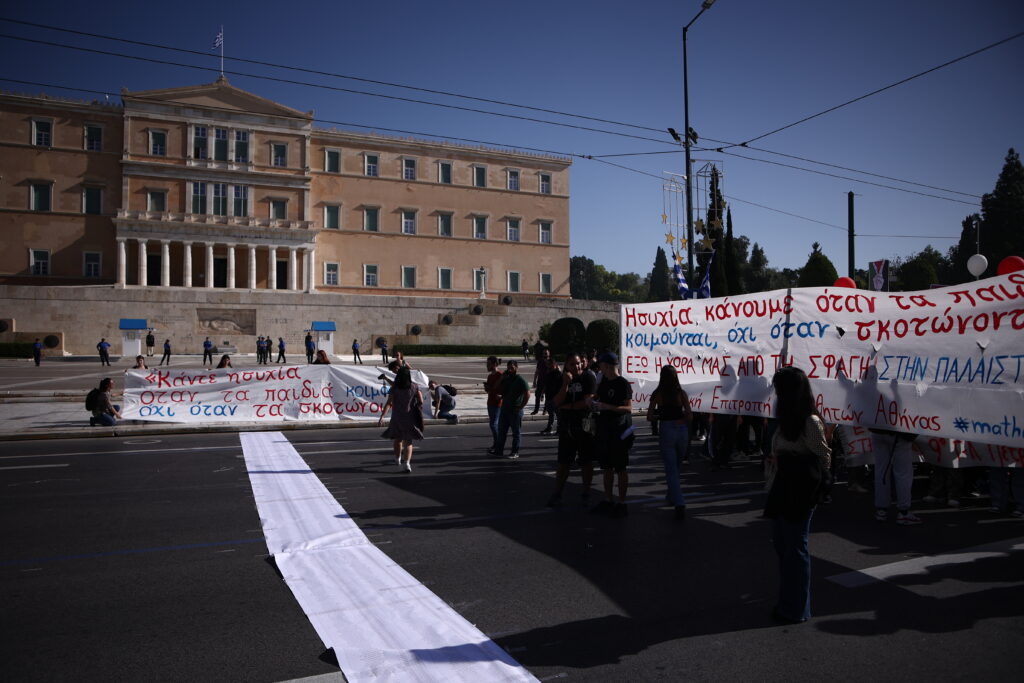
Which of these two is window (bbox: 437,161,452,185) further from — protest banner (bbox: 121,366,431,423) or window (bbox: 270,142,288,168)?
protest banner (bbox: 121,366,431,423)

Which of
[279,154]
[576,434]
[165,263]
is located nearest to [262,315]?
[165,263]

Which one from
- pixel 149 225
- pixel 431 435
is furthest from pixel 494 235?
pixel 431 435

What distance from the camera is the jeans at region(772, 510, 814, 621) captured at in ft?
15.5

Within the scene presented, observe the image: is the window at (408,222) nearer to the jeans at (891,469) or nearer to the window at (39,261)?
the window at (39,261)

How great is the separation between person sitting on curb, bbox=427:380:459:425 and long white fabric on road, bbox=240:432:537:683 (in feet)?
30.0

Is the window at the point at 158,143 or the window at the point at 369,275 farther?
the window at the point at 369,275

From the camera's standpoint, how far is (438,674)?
3.94 m

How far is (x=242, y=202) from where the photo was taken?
55.0 metres

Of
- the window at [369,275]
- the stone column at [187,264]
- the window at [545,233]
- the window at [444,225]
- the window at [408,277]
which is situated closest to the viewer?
the stone column at [187,264]

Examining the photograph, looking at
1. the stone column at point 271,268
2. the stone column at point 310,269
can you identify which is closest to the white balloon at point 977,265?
the stone column at point 310,269

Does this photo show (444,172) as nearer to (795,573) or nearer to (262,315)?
(262,315)

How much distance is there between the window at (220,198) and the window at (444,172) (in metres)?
18.1

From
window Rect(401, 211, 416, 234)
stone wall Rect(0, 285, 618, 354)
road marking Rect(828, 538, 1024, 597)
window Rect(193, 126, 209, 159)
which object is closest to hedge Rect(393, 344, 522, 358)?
stone wall Rect(0, 285, 618, 354)

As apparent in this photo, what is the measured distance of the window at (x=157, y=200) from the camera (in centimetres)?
5244
